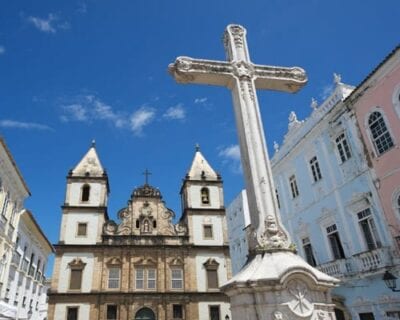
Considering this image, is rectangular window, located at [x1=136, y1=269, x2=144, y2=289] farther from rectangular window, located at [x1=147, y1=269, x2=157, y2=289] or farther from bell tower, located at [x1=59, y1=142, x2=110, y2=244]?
bell tower, located at [x1=59, y1=142, x2=110, y2=244]

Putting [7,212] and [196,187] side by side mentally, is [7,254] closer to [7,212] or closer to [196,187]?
[7,212]

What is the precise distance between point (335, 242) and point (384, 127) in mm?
5498

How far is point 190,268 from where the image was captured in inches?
1014

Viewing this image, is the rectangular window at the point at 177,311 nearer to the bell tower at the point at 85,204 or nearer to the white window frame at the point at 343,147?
the bell tower at the point at 85,204

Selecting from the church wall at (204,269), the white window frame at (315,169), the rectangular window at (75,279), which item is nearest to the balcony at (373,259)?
the white window frame at (315,169)

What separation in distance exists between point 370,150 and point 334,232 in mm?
4047

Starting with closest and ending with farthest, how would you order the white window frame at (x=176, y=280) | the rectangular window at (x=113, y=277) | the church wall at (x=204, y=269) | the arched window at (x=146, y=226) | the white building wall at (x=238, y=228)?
the rectangular window at (x=113, y=277) → the white window frame at (x=176, y=280) → the church wall at (x=204, y=269) → the arched window at (x=146, y=226) → the white building wall at (x=238, y=228)

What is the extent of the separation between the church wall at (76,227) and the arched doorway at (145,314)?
6.37 meters

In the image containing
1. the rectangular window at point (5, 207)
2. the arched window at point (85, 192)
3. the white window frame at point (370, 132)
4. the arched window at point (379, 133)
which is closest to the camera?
the white window frame at point (370, 132)

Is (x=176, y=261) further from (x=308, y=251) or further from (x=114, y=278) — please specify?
(x=308, y=251)

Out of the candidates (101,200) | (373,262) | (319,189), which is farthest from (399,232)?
(101,200)

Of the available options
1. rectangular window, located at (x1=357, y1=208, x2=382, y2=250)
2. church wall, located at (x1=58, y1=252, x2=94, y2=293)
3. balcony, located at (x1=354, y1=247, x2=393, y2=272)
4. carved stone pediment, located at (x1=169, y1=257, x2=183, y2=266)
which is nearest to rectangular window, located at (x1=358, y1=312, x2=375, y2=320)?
balcony, located at (x1=354, y1=247, x2=393, y2=272)

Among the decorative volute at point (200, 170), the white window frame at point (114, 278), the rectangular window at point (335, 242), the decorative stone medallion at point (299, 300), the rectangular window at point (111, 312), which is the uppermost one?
the decorative volute at point (200, 170)

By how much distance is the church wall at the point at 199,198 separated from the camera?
94.1ft
